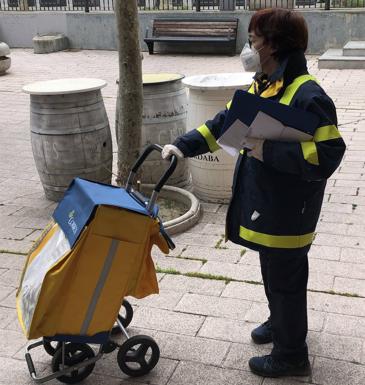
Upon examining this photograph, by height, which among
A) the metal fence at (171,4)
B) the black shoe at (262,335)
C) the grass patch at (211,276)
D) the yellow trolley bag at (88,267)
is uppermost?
the yellow trolley bag at (88,267)

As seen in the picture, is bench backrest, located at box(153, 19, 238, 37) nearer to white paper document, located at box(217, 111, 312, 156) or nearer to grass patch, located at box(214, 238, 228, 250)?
grass patch, located at box(214, 238, 228, 250)

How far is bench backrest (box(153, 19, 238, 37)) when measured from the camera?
47.1 feet

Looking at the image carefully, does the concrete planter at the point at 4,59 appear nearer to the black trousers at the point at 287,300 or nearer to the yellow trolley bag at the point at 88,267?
the yellow trolley bag at the point at 88,267

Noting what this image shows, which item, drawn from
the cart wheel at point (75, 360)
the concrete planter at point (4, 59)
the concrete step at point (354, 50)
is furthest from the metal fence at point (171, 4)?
the cart wheel at point (75, 360)

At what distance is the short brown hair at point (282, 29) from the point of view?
2.52 meters

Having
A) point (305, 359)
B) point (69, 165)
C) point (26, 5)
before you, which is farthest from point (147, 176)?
point (26, 5)

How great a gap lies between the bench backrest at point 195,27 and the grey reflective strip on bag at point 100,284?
1237 cm

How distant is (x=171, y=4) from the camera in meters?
16.6

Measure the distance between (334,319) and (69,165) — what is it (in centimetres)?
286

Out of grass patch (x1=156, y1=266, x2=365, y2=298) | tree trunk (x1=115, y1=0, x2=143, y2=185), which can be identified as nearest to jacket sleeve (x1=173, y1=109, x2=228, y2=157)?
grass patch (x1=156, y1=266, x2=365, y2=298)

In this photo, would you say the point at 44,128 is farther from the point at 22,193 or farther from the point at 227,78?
the point at 227,78

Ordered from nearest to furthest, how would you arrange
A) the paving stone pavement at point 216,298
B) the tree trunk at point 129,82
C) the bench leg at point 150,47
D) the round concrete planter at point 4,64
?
the paving stone pavement at point 216,298 < the tree trunk at point 129,82 < the round concrete planter at point 4,64 < the bench leg at point 150,47

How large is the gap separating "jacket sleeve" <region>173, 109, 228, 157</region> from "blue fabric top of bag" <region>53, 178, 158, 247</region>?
0.36m

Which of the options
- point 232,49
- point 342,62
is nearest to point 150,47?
point 232,49
